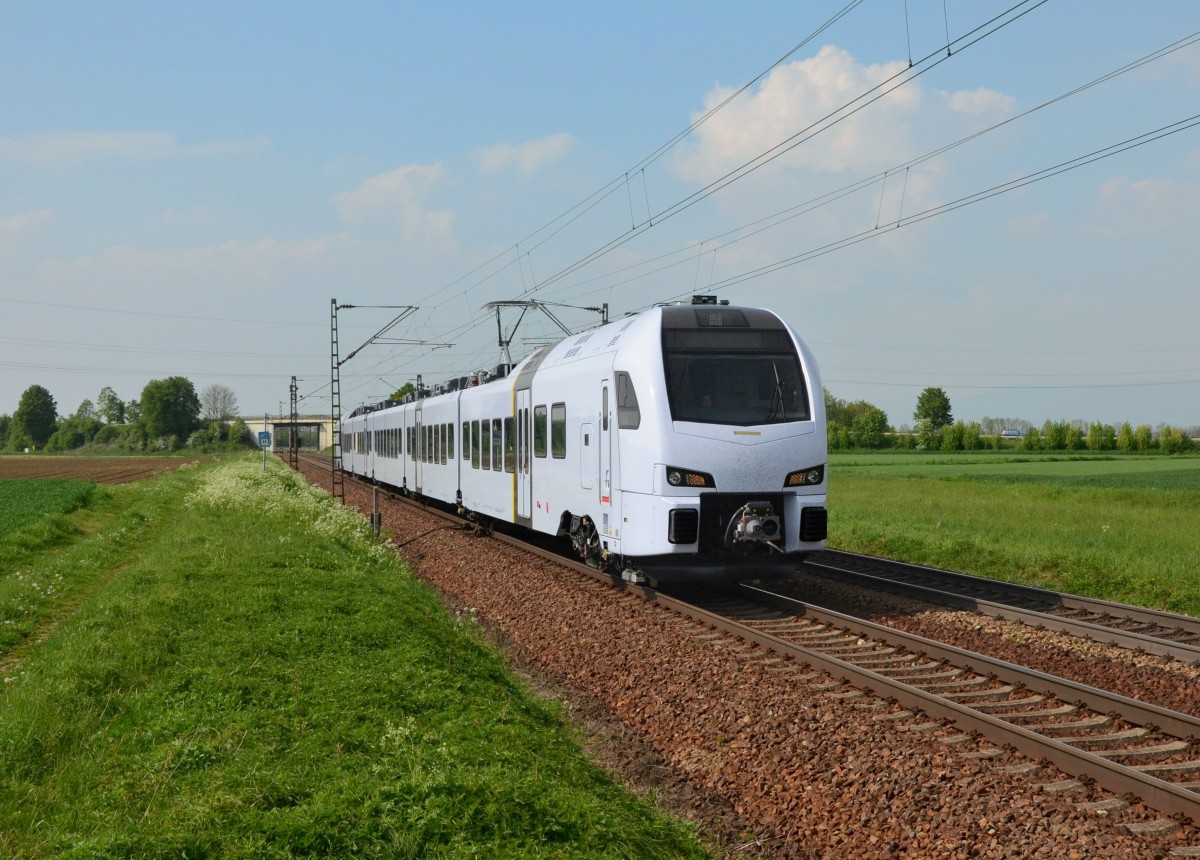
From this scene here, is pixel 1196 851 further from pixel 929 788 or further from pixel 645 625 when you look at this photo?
pixel 645 625

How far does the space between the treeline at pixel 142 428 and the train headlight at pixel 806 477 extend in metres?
118

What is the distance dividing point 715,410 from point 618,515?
1805mm

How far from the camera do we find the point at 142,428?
128125mm

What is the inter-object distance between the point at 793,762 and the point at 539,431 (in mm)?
9987

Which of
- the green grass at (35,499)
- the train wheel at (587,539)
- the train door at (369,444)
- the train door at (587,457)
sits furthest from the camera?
the train door at (369,444)

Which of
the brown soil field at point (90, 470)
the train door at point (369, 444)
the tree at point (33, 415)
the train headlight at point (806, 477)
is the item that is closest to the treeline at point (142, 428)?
the tree at point (33, 415)

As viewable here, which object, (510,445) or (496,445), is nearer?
(510,445)

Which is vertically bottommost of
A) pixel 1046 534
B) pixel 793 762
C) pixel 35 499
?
pixel 793 762

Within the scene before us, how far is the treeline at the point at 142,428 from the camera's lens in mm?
126250

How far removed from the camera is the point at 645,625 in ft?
38.2

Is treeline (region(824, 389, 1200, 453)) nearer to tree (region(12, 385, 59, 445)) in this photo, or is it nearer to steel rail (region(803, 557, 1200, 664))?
steel rail (region(803, 557, 1200, 664))

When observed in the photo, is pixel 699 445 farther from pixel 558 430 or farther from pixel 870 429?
pixel 870 429

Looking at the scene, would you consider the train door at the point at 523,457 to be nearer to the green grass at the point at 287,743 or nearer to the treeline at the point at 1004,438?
the green grass at the point at 287,743

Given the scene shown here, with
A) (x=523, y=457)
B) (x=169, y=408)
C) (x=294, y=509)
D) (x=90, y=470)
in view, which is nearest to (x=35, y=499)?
(x=294, y=509)
